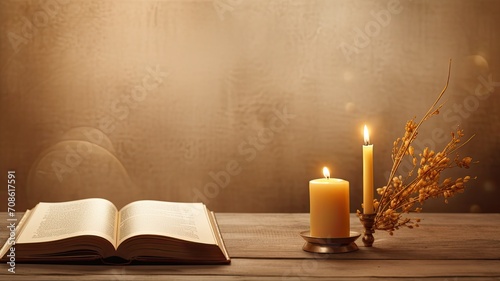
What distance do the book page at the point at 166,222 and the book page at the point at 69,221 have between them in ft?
0.10

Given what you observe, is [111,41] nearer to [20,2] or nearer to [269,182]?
[20,2]

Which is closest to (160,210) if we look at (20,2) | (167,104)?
(167,104)

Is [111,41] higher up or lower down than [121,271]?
higher up

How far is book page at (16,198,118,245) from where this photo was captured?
1.18 meters

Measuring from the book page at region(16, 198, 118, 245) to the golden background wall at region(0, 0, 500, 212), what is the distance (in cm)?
38

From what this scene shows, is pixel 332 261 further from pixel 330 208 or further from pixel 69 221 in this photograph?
pixel 69 221

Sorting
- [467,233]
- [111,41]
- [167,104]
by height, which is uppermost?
[111,41]

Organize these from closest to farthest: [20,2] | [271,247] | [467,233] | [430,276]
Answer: [430,276] → [271,247] → [467,233] → [20,2]

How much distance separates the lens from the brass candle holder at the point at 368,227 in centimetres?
128

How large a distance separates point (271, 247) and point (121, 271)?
0.31m

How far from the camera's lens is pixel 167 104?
5.99ft

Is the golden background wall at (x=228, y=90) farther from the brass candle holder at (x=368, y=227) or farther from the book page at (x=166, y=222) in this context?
the brass candle holder at (x=368, y=227)

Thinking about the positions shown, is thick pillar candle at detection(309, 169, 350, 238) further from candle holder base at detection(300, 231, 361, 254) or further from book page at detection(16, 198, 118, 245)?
book page at detection(16, 198, 118, 245)

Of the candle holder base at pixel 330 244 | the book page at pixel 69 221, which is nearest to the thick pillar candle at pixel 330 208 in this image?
the candle holder base at pixel 330 244
